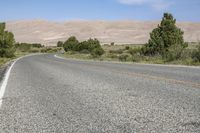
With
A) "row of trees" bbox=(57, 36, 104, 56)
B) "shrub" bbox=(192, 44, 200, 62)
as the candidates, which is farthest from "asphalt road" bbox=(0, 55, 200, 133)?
"row of trees" bbox=(57, 36, 104, 56)

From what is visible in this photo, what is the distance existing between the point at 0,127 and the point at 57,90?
17.8ft

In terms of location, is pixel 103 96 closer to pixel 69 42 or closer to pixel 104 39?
pixel 69 42

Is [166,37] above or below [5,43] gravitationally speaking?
above

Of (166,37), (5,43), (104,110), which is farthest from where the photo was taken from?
(5,43)

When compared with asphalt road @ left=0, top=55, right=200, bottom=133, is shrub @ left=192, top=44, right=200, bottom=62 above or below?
above

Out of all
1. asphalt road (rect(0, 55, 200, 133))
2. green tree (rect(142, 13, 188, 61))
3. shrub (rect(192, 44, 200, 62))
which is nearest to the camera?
asphalt road (rect(0, 55, 200, 133))

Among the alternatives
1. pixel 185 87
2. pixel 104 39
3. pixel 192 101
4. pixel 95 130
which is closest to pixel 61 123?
pixel 95 130

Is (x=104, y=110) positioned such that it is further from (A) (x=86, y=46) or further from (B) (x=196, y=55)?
(A) (x=86, y=46)

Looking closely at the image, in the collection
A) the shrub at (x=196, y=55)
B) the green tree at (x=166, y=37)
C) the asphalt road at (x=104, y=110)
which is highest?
the green tree at (x=166, y=37)

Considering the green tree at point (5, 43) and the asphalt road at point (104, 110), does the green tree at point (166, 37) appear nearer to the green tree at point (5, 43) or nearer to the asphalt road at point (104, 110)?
the asphalt road at point (104, 110)

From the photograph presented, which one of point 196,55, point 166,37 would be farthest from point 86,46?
point 196,55

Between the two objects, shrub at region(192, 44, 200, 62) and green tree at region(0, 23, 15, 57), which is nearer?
shrub at region(192, 44, 200, 62)

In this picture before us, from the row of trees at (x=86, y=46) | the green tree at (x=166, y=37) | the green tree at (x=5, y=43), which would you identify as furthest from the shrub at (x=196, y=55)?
the green tree at (x=5, y=43)

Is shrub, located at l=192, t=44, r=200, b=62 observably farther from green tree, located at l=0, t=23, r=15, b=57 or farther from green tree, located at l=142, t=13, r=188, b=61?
green tree, located at l=0, t=23, r=15, b=57
